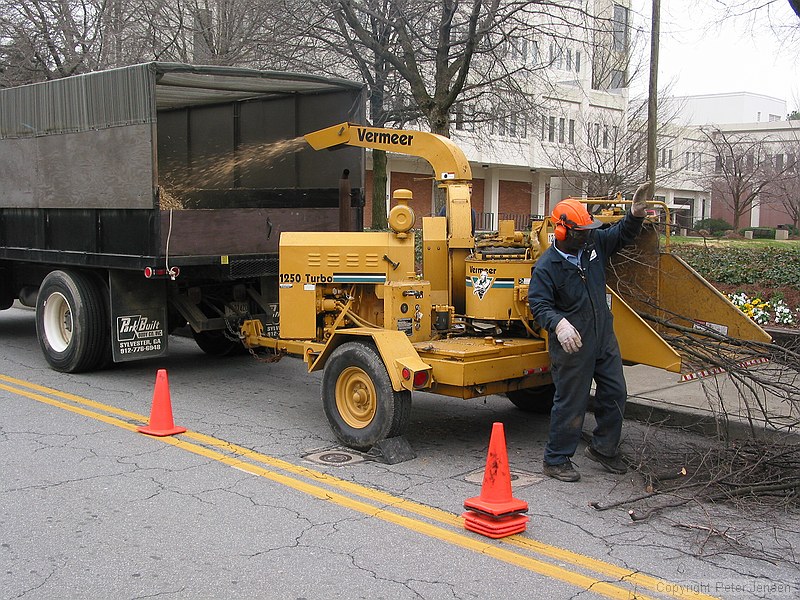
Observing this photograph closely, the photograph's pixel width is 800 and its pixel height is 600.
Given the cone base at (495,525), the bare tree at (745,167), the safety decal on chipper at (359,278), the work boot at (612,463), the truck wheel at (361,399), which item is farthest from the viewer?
the bare tree at (745,167)

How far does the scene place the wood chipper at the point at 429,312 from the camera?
661 centimetres

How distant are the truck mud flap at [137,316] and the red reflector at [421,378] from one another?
4320 millimetres

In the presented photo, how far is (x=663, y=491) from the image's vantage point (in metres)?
5.73

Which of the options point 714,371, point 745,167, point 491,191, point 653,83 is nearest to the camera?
point 714,371

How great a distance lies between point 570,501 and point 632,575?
1208 millimetres

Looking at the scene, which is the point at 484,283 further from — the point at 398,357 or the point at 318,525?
the point at 318,525

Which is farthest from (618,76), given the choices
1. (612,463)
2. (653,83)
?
(612,463)

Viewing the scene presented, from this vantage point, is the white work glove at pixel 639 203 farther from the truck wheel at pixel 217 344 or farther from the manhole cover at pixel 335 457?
the truck wheel at pixel 217 344

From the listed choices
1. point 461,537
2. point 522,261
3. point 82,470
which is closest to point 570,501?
point 461,537

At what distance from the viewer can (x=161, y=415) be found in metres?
7.47

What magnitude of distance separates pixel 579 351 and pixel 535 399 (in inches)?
88.0

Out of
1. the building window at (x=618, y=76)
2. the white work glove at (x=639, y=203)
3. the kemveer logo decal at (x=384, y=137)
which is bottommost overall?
the white work glove at (x=639, y=203)

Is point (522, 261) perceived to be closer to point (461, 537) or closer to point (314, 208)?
point (461, 537)

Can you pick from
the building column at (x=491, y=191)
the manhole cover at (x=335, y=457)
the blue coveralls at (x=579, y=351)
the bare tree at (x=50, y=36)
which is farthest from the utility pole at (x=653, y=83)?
the building column at (x=491, y=191)
